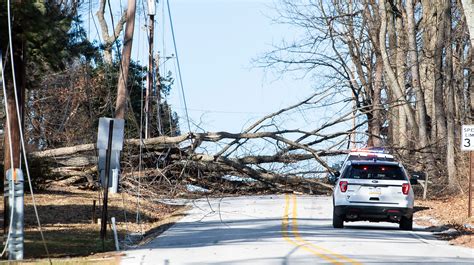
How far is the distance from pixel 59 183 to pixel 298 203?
9.71m

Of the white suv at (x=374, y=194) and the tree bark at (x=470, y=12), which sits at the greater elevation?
the tree bark at (x=470, y=12)

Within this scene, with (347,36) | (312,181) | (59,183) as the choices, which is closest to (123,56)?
(59,183)

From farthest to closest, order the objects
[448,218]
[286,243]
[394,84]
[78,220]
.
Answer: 1. [394,84]
2. [448,218]
3. [78,220]
4. [286,243]

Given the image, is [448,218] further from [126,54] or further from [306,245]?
[126,54]

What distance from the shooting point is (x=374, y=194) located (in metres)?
24.2

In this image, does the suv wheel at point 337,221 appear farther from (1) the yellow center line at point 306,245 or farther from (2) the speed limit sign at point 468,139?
(2) the speed limit sign at point 468,139

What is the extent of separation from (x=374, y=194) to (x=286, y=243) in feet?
15.3

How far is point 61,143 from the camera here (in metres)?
47.4

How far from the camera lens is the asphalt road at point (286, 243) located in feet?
55.8

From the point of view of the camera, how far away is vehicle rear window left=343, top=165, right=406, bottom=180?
80.2 ft

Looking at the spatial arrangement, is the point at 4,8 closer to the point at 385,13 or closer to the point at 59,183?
the point at 59,183

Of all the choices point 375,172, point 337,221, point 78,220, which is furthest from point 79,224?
point 375,172

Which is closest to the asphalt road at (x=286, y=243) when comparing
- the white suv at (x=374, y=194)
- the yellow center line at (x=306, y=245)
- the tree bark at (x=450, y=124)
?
the yellow center line at (x=306, y=245)

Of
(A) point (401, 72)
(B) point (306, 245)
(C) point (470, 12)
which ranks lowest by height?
(B) point (306, 245)
